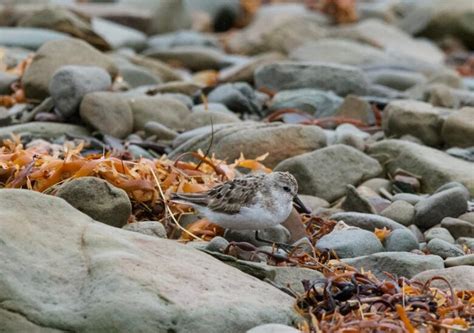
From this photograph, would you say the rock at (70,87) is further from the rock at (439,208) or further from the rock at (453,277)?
the rock at (453,277)

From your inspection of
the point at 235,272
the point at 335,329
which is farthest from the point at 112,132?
the point at 335,329

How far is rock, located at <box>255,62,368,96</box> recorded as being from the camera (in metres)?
12.8

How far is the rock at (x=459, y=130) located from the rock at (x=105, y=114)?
3024 millimetres

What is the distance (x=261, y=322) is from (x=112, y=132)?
16.8ft

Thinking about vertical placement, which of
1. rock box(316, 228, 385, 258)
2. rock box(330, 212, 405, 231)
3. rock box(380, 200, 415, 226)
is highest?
rock box(316, 228, 385, 258)

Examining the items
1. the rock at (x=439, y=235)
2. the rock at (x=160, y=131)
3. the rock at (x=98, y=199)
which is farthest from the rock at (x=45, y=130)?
the rock at (x=439, y=235)

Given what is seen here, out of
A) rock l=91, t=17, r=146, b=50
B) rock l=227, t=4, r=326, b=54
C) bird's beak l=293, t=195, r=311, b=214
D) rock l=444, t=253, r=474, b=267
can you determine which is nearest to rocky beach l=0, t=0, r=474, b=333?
rock l=444, t=253, r=474, b=267

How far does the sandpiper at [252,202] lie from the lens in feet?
22.1

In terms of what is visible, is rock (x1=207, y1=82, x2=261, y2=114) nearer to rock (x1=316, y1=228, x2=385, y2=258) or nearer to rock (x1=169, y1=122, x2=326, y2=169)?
rock (x1=169, y1=122, x2=326, y2=169)

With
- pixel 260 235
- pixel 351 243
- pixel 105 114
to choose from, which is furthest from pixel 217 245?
pixel 105 114

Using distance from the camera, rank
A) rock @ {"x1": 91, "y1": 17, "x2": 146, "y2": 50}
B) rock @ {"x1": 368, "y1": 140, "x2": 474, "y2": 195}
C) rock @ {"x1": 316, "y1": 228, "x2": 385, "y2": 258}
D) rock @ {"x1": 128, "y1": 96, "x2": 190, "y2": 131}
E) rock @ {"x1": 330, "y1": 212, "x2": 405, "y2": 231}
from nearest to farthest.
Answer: rock @ {"x1": 316, "y1": 228, "x2": 385, "y2": 258}
rock @ {"x1": 330, "y1": 212, "x2": 405, "y2": 231}
rock @ {"x1": 368, "y1": 140, "x2": 474, "y2": 195}
rock @ {"x1": 128, "y1": 96, "x2": 190, "y2": 131}
rock @ {"x1": 91, "y1": 17, "x2": 146, "y2": 50}

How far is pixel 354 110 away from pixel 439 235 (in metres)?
4.05

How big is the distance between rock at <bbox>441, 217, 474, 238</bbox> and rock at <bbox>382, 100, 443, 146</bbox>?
8.63ft

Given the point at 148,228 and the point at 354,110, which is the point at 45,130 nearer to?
the point at 354,110
